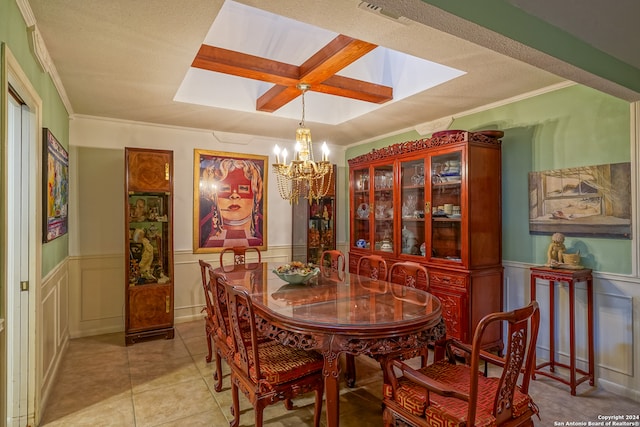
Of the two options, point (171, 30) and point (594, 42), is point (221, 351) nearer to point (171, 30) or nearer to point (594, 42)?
point (171, 30)

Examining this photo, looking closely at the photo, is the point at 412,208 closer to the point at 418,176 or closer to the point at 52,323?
the point at 418,176

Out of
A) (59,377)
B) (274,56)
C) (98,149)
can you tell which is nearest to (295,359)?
(59,377)

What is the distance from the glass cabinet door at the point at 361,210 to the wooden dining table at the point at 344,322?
1951 millimetres

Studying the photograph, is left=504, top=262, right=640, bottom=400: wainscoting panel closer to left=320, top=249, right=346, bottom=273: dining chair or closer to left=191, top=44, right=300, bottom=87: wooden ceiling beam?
left=320, top=249, right=346, bottom=273: dining chair

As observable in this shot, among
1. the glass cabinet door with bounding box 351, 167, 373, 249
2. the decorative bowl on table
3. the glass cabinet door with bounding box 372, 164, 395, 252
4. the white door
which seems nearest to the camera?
the white door

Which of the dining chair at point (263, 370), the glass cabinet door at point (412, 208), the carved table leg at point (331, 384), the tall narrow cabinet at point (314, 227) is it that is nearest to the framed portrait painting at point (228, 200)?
the tall narrow cabinet at point (314, 227)

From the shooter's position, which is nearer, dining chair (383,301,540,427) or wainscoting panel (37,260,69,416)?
dining chair (383,301,540,427)

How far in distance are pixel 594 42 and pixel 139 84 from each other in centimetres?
332

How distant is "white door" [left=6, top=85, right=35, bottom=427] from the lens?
223 cm

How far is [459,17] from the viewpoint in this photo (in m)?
1.64

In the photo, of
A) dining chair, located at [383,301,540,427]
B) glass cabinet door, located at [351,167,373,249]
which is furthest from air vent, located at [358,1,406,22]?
glass cabinet door, located at [351,167,373,249]

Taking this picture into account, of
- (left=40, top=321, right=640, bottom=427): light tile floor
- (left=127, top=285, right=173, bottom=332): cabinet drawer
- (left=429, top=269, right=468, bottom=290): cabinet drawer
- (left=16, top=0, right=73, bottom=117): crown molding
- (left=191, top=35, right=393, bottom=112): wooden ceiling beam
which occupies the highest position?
(left=191, top=35, right=393, bottom=112): wooden ceiling beam

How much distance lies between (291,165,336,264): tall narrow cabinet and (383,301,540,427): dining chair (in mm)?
3379

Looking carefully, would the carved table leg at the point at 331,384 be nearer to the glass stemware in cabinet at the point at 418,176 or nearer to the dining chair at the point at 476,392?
the dining chair at the point at 476,392
